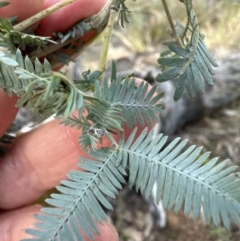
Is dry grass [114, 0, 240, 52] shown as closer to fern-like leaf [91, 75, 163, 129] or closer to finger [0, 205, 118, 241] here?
finger [0, 205, 118, 241]

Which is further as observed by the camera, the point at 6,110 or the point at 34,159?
the point at 34,159

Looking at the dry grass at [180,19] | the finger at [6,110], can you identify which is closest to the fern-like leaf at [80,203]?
the finger at [6,110]

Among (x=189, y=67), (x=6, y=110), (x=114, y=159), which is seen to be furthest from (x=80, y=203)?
(x=6, y=110)

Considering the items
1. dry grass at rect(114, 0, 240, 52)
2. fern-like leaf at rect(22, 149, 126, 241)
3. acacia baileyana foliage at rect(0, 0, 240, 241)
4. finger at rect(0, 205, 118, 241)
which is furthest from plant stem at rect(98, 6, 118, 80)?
dry grass at rect(114, 0, 240, 52)

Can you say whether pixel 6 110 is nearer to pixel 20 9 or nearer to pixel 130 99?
pixel 20 9

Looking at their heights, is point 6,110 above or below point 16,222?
above

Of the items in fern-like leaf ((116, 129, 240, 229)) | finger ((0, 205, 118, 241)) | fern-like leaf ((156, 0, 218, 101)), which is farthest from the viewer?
finger ((0, 205, 118, 241))

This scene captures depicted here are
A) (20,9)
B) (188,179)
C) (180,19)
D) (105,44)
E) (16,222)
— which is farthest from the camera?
(180,19)
